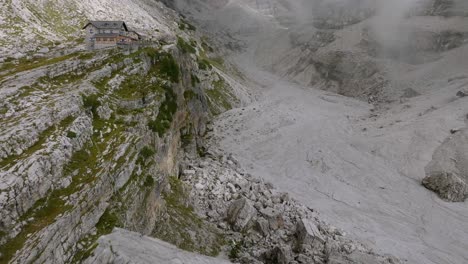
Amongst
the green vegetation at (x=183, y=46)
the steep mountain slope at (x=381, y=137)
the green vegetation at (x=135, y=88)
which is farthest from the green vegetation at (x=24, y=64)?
the steep mountain slope at (x=381, y=137)

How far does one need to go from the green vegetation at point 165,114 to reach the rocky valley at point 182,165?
0.79ft

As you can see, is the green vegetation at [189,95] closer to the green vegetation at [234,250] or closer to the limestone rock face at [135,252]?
the green vegetation at [234,250]

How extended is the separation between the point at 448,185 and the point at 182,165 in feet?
159

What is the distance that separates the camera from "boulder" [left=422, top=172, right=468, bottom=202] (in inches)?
2277

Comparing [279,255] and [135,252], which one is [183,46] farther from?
[135,252]

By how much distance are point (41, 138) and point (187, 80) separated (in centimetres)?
3335

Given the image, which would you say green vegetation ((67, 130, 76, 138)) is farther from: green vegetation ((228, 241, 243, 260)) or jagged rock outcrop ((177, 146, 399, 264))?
green vegetation ((228, 241, 243, 260))

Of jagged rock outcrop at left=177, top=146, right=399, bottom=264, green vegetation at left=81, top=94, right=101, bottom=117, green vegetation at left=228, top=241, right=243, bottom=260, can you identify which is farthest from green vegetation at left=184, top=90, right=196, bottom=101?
green vegetation at left=228, top=241, right=243, bottom=260

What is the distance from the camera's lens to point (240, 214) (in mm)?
36281

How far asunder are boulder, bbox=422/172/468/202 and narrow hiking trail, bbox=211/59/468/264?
5.45 ft

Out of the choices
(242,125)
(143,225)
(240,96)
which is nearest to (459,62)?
(240,96)

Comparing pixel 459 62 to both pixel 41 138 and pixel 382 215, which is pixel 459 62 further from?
pixel 41 138

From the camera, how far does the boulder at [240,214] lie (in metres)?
35.7

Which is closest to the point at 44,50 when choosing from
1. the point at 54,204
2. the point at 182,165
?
the point at 182,165
